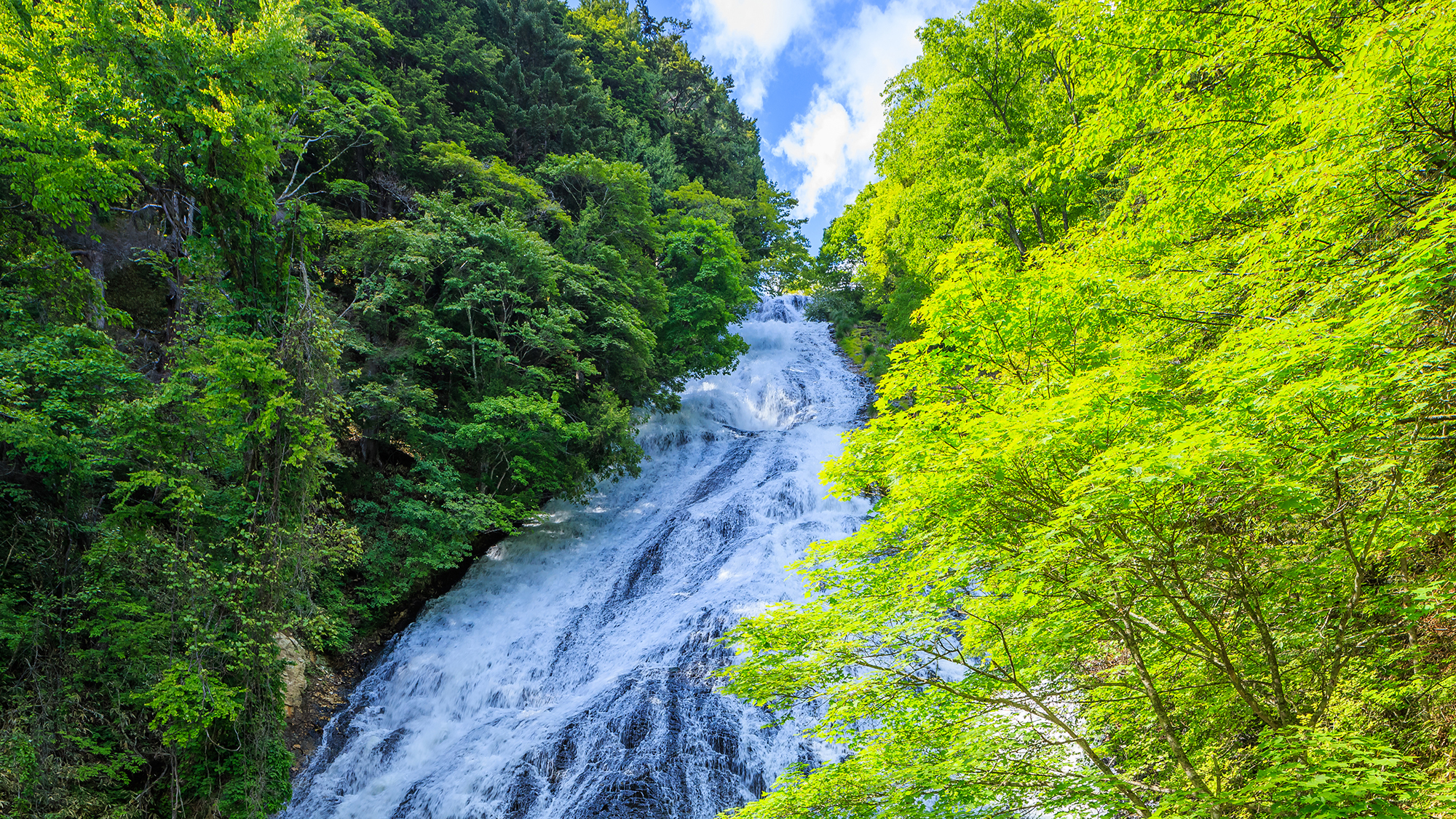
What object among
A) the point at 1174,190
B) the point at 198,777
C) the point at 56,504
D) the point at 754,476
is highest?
the point at 754,476

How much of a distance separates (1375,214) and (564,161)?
56.6ft

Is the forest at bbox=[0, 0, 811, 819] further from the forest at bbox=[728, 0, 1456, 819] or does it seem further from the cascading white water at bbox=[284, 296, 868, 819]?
the forest at bbox=[728, 0, 1456, 819]

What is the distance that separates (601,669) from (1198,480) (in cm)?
915

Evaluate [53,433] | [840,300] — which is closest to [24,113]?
[53,433]

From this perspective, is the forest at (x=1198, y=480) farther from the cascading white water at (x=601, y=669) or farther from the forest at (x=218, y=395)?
the forest at (x=218, y=395)

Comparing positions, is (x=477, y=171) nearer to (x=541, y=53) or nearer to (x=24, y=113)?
(x=24, y=113)

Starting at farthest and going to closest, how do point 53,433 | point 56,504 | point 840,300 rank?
point 840,300, point 56,504, point 53,433

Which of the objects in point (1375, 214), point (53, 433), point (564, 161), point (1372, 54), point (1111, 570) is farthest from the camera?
point (564, 161)

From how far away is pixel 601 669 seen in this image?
9953mm

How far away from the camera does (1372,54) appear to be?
3.11 meters

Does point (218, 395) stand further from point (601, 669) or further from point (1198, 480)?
point (1198, 480)

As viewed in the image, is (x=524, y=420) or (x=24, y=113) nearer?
(x=24, y=113)

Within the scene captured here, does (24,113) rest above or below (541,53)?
below

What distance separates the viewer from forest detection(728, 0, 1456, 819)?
283 centimetres
